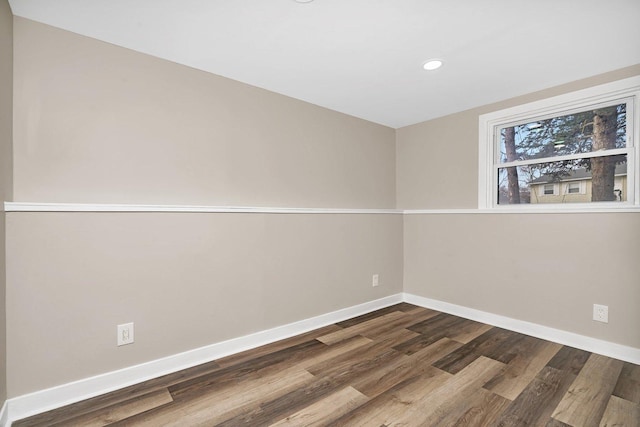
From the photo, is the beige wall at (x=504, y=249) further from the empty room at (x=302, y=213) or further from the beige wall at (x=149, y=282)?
the beige wall at (x=149, y=282)

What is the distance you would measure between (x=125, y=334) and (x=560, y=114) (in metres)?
3.68

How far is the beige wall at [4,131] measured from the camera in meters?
1.44

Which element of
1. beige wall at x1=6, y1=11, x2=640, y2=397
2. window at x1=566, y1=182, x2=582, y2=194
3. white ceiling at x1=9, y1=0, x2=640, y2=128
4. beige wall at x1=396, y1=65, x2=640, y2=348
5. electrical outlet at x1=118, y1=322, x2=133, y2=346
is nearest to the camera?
white ceiling at x1=9, y1=0, x2=640, y2=128

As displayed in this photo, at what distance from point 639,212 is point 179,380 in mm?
3308

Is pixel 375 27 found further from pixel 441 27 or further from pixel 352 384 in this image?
pixel 352 384

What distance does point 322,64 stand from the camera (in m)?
2.12

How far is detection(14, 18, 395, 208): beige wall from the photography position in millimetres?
1642

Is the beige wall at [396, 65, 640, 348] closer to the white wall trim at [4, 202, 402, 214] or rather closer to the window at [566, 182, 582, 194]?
the window at [566, 182, 582, 194]

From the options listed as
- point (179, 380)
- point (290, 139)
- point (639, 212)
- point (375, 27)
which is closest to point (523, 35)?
point (375, 27)

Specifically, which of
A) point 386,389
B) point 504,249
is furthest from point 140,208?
point 504,249

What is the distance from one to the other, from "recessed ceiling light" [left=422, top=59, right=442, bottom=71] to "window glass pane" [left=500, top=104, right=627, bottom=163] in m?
1.21

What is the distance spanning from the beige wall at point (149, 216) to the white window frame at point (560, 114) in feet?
4.94

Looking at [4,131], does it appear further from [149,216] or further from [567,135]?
[567,135]

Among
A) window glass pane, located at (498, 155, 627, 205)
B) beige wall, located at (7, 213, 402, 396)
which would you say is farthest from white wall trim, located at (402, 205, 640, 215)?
beige wall, located at (7, 213, 402, 396)
